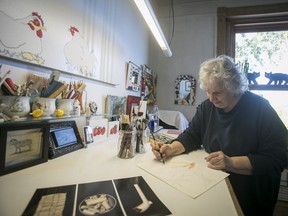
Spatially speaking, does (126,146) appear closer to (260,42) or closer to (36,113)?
(36,113)

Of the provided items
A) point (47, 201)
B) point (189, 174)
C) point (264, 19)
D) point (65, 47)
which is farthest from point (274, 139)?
point (264, 19)

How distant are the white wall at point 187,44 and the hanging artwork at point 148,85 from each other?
0.17m


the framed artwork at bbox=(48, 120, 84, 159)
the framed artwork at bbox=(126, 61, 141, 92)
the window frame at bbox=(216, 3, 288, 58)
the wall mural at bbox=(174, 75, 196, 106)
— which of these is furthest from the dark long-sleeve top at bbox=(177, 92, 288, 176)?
the window frame at bbox=(216, 3, 288, 58)

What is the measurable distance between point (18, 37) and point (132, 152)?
74 centimetres

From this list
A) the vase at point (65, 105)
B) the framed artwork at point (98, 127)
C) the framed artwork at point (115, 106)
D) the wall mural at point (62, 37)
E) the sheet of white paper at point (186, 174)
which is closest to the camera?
the sheet of white paper at point (186, 174)

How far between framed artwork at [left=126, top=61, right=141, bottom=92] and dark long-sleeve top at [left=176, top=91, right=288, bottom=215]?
39.3 inches

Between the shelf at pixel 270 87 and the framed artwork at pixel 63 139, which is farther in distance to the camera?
the shelf at pixel 270 87

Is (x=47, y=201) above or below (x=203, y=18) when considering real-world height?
below

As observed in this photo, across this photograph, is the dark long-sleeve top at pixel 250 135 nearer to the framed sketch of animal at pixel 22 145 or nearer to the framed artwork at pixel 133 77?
the framed sketch of animal at pixel 22 145

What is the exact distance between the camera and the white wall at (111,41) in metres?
0.82

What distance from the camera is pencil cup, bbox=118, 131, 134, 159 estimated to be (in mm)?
959

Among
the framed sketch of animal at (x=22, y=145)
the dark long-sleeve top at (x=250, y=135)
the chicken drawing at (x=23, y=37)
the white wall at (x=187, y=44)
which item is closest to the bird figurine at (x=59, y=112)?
the framed sketch of animal at (x=22, y=145)

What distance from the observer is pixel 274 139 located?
92cm

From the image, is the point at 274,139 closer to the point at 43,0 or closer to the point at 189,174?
the point at 189,174
